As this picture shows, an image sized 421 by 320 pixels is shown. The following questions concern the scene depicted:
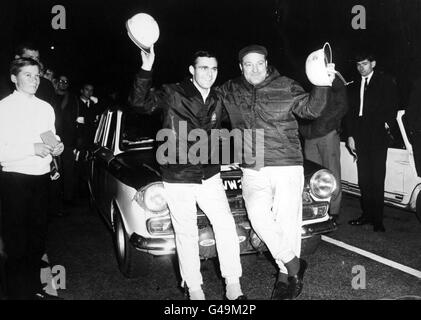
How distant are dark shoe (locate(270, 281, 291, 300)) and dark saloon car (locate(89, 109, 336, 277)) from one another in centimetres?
36

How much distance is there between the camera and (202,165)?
2990 mm

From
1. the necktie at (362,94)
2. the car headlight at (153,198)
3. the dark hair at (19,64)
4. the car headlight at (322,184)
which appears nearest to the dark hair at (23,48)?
the dark hair at (19,64)

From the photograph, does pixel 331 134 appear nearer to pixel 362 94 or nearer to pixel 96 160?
pixel 362 94

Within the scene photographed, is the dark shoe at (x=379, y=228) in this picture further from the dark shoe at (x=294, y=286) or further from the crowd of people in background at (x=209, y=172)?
the dark shoe at (x=294, y=286)

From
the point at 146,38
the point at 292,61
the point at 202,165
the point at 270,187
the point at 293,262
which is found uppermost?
the point at 292,61

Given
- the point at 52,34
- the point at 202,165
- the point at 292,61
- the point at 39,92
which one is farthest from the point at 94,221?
the point at 52,34

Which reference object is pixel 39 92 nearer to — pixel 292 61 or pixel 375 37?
pixel 375 37

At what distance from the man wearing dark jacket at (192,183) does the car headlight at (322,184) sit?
1.02 meters

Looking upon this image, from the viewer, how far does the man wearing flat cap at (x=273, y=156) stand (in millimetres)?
3096

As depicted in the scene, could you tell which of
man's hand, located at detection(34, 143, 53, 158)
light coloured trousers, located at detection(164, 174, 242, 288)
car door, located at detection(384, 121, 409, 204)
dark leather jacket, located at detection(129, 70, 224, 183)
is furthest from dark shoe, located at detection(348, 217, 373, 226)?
man's hand, located at detection(34, 143, 53, 158)

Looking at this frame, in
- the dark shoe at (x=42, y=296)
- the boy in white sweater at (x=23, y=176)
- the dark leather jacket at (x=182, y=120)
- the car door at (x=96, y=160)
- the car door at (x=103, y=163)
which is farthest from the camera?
the car door at (x=96, y=160)

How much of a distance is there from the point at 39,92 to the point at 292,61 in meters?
16.3

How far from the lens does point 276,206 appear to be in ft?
10.5
